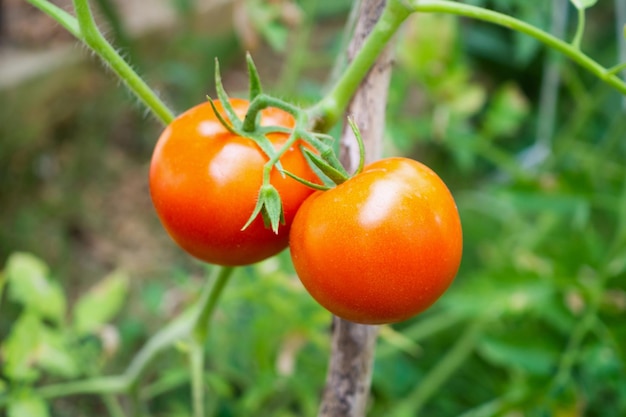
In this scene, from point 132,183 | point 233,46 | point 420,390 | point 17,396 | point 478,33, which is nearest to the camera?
point 17,396

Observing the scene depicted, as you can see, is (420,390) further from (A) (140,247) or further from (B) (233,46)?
(B) (233,46)

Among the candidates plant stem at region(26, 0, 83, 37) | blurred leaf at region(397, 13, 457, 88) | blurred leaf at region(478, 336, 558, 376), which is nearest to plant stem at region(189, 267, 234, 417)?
plant stem at region(26, 0, 83, 37)

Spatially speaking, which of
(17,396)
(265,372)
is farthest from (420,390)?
(17,396)

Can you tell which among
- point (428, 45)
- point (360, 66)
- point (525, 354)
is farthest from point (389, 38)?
point (428, 45)

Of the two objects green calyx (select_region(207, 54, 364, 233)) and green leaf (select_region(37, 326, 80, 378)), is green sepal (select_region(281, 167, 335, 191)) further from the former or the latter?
green leaf (select_region(37, 326, 80, 378))

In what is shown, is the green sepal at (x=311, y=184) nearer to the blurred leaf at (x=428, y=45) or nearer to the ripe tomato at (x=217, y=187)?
the ripe tomato at (x=217, y=187)

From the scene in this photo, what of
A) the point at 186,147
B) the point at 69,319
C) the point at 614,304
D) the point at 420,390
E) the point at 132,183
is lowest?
the point at 69,319

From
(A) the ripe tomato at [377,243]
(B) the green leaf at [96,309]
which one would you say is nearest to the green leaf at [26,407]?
(B) the green leaf at [96,309]
